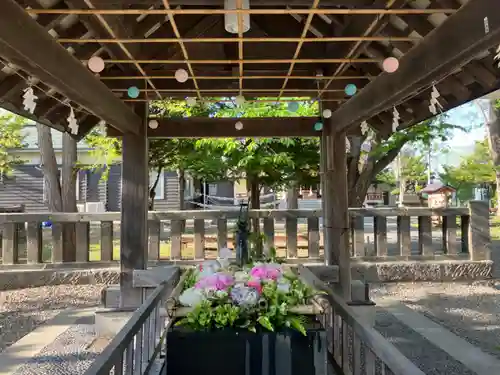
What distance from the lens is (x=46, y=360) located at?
3.47 meters

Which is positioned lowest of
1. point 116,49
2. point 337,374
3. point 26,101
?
point 337,374

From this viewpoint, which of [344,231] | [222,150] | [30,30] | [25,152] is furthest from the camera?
[25,152]

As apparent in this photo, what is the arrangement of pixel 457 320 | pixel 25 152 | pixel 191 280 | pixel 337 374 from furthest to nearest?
pixel 25 152, pixel 457 320, pixel 191 280, pixel 337 374

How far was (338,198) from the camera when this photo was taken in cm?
406

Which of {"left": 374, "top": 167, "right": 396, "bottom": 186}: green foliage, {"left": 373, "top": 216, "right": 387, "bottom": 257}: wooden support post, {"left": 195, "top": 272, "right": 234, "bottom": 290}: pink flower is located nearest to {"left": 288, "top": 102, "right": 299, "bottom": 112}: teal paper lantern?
{"left": 195, "top": 272, "right": 234, "bottom": 290}: pink flower

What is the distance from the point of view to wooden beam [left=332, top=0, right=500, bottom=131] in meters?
1.57

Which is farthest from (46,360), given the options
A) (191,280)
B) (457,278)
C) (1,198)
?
(1,198)

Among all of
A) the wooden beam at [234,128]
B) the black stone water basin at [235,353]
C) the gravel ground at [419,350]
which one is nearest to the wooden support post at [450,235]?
the gravel ground at [419,350]

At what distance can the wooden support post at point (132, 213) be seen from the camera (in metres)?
3.85

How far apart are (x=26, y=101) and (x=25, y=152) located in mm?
13484

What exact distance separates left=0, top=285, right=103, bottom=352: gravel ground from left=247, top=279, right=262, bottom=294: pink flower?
2.95m

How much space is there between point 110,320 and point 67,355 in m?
0.44

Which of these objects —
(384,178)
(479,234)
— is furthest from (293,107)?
(384,178)

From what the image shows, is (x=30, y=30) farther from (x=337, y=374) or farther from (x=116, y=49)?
(x=337, y=374)
